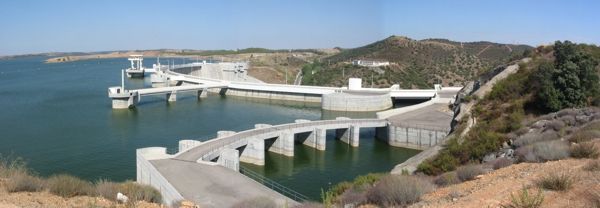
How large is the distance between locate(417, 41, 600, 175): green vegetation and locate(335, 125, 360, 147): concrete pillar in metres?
11.2

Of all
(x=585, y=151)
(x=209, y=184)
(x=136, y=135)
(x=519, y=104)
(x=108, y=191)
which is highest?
(x=519, y=104)

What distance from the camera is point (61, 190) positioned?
1270 centimetres

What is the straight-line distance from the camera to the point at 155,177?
21734mm

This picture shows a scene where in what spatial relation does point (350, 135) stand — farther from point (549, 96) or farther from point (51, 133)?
point (51, 133)

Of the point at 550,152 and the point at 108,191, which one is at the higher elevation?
the point at 550,152

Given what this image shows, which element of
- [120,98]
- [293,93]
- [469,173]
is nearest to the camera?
[469,173]

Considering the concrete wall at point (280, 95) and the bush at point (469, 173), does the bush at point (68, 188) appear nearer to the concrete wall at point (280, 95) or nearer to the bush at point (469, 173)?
A: the bush at point (469, 173)

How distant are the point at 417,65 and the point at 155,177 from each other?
275ft

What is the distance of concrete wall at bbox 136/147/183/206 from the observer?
19.6 meters

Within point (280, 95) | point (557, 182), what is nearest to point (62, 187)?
point (557, 182)

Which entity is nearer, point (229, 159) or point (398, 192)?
point (398, 192)

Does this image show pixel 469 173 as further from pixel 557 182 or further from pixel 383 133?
pixel 383 133

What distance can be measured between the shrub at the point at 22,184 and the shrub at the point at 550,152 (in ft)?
43.5

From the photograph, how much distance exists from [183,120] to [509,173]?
41.2 metres
